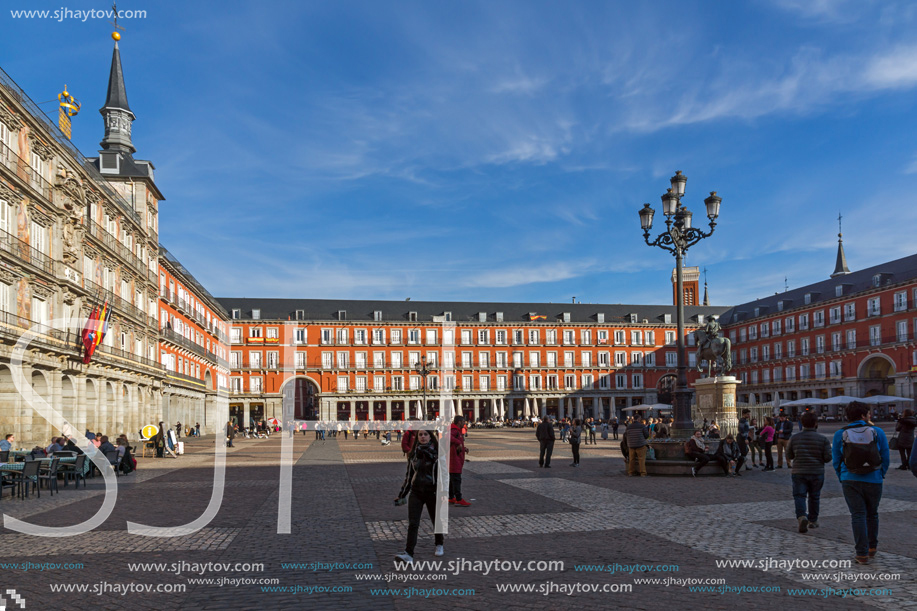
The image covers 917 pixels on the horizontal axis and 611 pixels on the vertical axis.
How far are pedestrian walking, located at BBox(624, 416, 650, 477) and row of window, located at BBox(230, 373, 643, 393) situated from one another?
64474 millimetres

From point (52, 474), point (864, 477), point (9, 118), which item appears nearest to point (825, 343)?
point (9, 118)

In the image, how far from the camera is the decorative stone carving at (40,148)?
28.7m

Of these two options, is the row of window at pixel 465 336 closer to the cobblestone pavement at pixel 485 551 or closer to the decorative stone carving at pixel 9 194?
the decorative stone carving at pixel 9 194

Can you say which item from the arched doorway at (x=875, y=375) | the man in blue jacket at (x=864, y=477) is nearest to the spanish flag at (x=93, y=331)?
the man in blue jacket at (x=864, y=477)

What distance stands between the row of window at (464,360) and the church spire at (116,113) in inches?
1351

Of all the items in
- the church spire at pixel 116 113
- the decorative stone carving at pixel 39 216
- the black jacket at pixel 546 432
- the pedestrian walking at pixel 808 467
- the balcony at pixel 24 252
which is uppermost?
the church spire at pixel 116 113

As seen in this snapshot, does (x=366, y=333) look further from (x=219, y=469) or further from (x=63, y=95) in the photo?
(x=219, y=469)

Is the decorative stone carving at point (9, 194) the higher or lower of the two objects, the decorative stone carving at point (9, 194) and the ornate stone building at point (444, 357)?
the higher

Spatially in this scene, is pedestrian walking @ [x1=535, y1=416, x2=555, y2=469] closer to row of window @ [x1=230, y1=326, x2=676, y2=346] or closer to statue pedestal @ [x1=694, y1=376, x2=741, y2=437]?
statue pedestal @ [x1=694, y1=376, x2=741, y2=437]

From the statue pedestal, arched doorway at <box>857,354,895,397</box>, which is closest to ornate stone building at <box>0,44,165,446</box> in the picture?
the statue pedestal

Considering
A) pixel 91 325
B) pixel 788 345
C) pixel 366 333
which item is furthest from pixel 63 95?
pixel 788 345

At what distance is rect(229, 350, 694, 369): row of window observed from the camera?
8019cm

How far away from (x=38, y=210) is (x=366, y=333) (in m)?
55.2

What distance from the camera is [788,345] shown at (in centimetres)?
7381
